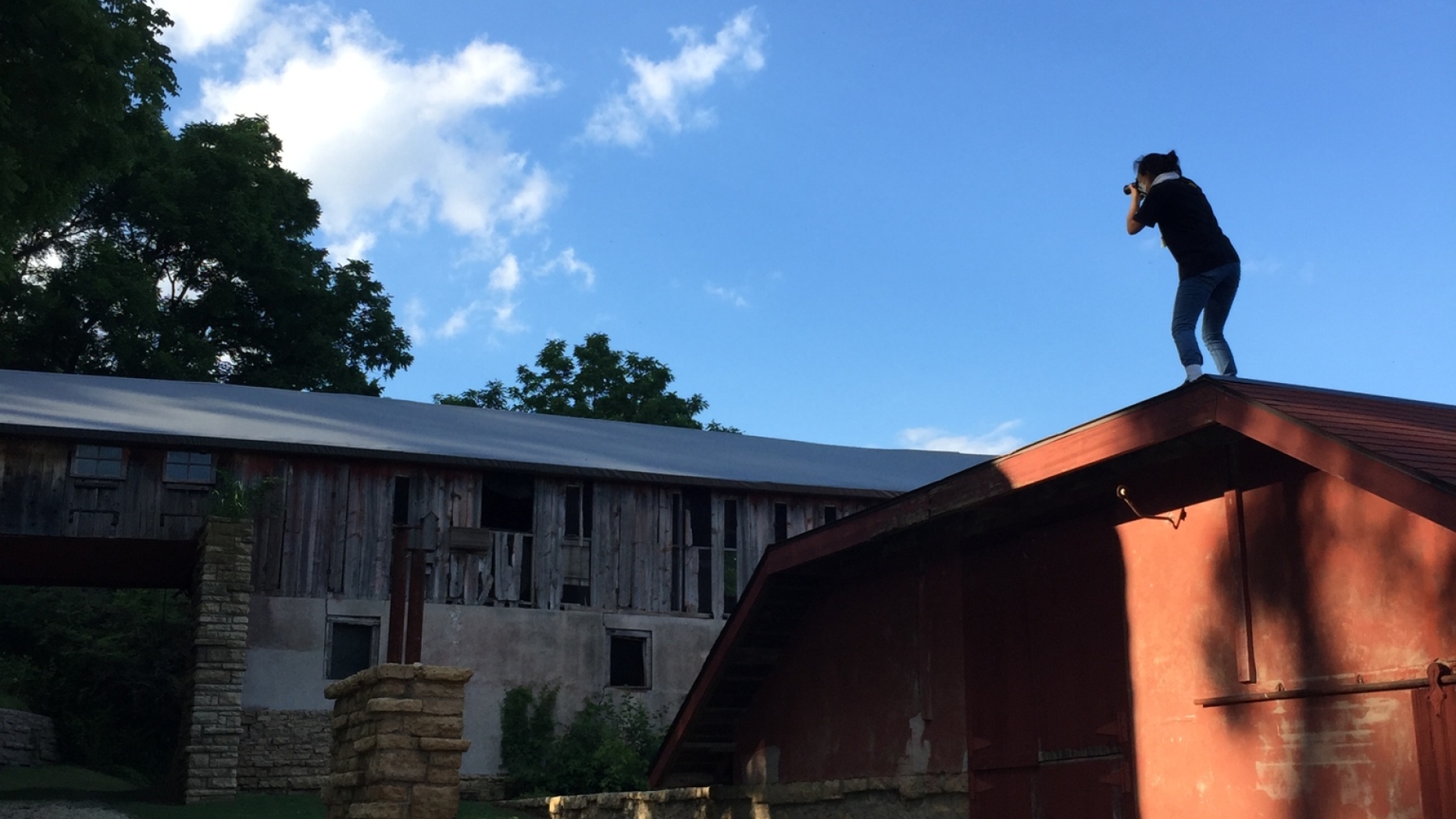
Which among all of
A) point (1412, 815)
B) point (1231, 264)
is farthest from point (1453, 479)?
point (1231, 264)

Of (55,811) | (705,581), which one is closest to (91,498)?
(55,811)

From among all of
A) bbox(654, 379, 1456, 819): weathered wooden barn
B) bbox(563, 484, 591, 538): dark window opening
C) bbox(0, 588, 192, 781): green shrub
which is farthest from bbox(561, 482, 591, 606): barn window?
bbox(654, 379, 1456, 819): weathered wooden barn

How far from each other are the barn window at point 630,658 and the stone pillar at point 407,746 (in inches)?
655

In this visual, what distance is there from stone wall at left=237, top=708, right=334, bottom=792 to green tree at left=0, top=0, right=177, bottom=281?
917 cm

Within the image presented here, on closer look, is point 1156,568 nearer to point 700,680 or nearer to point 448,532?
point 700,680

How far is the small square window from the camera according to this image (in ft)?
78.6

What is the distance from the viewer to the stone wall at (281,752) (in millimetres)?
22797

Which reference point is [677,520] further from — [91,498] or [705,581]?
[91,498]

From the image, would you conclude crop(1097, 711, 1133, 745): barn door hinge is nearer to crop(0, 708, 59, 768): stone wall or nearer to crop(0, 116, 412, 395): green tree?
crop(0, 708, 59, 768): stone wall

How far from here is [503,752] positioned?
2448 centimetres

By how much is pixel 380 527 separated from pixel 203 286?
2233cm

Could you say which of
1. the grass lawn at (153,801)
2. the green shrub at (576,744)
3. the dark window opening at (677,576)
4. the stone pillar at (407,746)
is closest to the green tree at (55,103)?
the grass lawn at (153,801)

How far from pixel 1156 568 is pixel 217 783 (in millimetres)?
17949

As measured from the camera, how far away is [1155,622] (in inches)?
314
